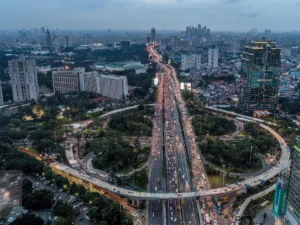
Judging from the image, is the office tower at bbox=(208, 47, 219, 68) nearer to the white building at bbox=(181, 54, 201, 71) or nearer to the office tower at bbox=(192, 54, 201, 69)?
the office tower at bbox=(192, 54, 201, 69)

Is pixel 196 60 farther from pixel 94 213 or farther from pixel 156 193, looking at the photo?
pixel 94 213

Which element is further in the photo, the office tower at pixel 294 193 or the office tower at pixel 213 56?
the office tower at pixel 213 56

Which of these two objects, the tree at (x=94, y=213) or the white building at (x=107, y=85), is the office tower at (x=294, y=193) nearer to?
the tree at (x=94, y=213)

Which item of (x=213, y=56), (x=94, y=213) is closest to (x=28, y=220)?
(x=94, y=213)

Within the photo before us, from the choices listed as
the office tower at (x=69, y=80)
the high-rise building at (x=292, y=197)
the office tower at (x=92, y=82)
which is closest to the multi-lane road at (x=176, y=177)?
the high-rise building at (x=292, y=197)

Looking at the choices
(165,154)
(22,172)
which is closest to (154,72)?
(165,154)

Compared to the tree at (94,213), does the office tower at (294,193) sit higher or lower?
higher
